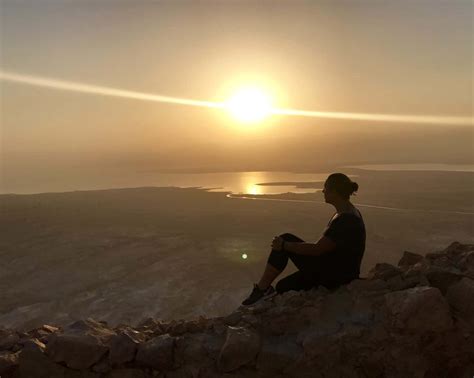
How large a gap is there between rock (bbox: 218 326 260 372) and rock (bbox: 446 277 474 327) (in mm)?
2147

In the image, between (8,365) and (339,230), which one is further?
(339,230)

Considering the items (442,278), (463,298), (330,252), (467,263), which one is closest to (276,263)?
(330,252)

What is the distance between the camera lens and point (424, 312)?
416 centimetres

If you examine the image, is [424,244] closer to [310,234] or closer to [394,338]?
[310,234]

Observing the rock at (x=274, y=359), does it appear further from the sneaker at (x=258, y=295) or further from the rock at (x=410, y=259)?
the rock at (x=410, y=259)

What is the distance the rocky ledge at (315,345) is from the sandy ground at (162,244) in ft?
22.4

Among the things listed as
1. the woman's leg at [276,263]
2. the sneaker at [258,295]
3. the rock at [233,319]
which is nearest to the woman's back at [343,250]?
the woman's leg at [276,263]

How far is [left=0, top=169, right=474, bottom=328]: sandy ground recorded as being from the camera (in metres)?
12.3

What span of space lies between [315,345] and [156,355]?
67.2 inches

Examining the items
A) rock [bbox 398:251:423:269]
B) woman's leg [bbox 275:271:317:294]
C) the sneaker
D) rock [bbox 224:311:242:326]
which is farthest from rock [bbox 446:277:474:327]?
rock [bbox 224:311:242:326]

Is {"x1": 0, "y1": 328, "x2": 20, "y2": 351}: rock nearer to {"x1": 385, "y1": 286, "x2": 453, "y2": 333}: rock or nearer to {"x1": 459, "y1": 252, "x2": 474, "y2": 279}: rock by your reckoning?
{"x1": 385, "y1": 286, "x2": 453, "y2": 333}: rock

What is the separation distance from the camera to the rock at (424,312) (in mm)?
4164

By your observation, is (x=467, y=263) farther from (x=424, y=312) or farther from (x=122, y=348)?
(x=122, y=348)

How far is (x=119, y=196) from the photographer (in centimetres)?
3641
